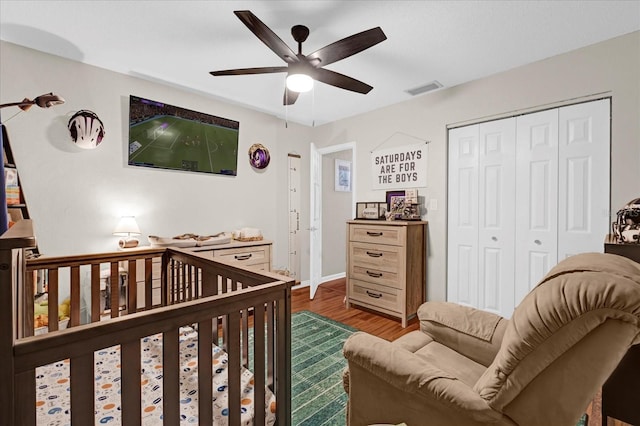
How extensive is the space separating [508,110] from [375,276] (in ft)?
6.76

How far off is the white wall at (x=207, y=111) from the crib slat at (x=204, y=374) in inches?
95.6

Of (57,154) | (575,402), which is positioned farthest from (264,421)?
(57,154)

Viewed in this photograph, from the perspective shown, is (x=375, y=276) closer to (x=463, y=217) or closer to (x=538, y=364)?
(x=463, y=217)

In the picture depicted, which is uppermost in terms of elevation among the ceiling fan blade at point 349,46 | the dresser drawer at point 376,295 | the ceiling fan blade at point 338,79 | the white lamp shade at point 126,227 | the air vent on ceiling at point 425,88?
the air vent on ceiling at point 425,88

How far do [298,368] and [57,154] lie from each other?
269 cm

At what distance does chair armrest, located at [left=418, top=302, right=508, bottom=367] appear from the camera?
142cm

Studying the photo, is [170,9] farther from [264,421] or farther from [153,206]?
[264,421]

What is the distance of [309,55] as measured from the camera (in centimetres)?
195

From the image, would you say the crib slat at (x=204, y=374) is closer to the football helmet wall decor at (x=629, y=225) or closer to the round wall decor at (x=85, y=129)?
the football helmet wall decor at (x=629, y=225)

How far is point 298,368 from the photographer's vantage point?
7.17 feet

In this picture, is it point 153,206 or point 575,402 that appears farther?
point 153,206

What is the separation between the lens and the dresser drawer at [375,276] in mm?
3070

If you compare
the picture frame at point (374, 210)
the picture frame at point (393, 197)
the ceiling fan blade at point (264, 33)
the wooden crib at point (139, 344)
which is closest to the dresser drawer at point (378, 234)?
the picture frame at point (374, 210)

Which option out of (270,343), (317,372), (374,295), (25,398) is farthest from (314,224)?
(25,398)
